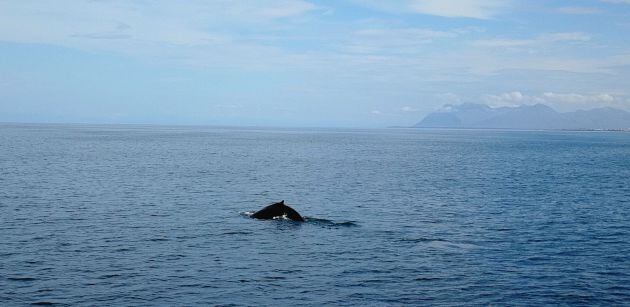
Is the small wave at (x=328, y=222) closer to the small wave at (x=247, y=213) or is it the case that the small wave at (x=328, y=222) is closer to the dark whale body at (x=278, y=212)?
the dark whale body at (x=278, y=212)

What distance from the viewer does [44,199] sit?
59719 mm

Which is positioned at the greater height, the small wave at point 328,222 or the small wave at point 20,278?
the small wave at point 328,222

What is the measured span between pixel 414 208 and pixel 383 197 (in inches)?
352

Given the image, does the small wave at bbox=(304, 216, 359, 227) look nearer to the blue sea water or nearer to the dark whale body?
the blue sea water

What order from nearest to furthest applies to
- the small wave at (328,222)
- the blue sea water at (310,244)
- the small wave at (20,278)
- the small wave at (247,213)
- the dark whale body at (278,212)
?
the blue sea water at (310,244), the small wave at (20,278), the small wave at (328,222), the dark whale body at (278,212), the small wave at (247,213)

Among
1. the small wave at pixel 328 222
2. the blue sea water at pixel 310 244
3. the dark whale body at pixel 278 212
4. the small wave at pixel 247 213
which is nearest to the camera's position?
the blue sea water at pixel 310 244

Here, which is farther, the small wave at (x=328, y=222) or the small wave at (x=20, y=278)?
the small wave at (x=328, y=222)

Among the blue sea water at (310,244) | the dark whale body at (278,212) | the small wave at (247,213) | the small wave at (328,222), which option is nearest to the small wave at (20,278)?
the blue sea water at (310,244)

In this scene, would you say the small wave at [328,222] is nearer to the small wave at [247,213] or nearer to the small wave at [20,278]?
the small wave at [247,213]

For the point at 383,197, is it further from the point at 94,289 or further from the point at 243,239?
the point at 94,289

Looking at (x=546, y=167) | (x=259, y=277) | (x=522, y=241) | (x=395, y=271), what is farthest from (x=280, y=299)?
(x=546, y=167)

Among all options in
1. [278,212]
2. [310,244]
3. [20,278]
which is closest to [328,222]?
[278,212]

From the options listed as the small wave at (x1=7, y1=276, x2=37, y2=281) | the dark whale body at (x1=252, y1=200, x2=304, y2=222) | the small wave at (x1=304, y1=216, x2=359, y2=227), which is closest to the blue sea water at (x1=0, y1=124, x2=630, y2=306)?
the small wave at (x1=7, y1=276, x2=37, y2=281)

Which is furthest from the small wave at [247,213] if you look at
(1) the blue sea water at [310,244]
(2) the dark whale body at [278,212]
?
(2) the dark whale body at [278,212]
